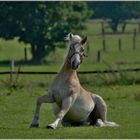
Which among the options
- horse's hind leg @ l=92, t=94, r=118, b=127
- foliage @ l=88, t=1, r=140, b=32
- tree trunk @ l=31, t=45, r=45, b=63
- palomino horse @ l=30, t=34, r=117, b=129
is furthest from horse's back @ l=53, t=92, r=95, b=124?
foliage @ l=88, t=1, r=140, b=32

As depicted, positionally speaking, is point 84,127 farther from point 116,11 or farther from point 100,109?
point 116,11

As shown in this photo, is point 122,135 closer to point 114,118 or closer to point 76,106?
point 76,106

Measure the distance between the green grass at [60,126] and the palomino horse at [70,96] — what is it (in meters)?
0.29

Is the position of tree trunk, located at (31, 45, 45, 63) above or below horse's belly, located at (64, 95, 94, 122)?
below

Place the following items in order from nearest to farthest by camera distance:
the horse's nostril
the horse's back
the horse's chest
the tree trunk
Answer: the horse's nostril < the horse's chest < the horse's back < the tree trunk

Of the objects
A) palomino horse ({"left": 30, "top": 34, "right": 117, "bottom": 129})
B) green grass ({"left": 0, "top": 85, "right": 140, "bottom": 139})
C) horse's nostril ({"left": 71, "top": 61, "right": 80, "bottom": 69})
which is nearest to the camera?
green grass ({"left": 0, "top": 85, "right": 140, "bottom": 139})

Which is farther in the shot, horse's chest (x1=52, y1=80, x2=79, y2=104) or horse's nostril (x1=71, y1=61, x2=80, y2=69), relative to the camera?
horse's chest (x1=52, y1=80, x2=79, y2=104)

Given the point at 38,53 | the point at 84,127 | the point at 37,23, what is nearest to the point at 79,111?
the point at 84,127

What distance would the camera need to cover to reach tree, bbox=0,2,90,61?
56844mm

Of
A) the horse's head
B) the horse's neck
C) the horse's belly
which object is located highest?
the horse's head

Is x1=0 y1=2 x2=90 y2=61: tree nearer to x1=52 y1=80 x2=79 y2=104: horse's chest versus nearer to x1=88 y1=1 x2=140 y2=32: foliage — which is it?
x1=88 y1=1 x2=140 y2=32: foliage

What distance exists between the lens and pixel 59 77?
11961 mm

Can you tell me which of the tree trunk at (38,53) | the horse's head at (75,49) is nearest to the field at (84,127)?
the horse's head at (75,49)

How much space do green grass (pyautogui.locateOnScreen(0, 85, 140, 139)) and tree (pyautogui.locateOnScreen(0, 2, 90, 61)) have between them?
1298 inches
